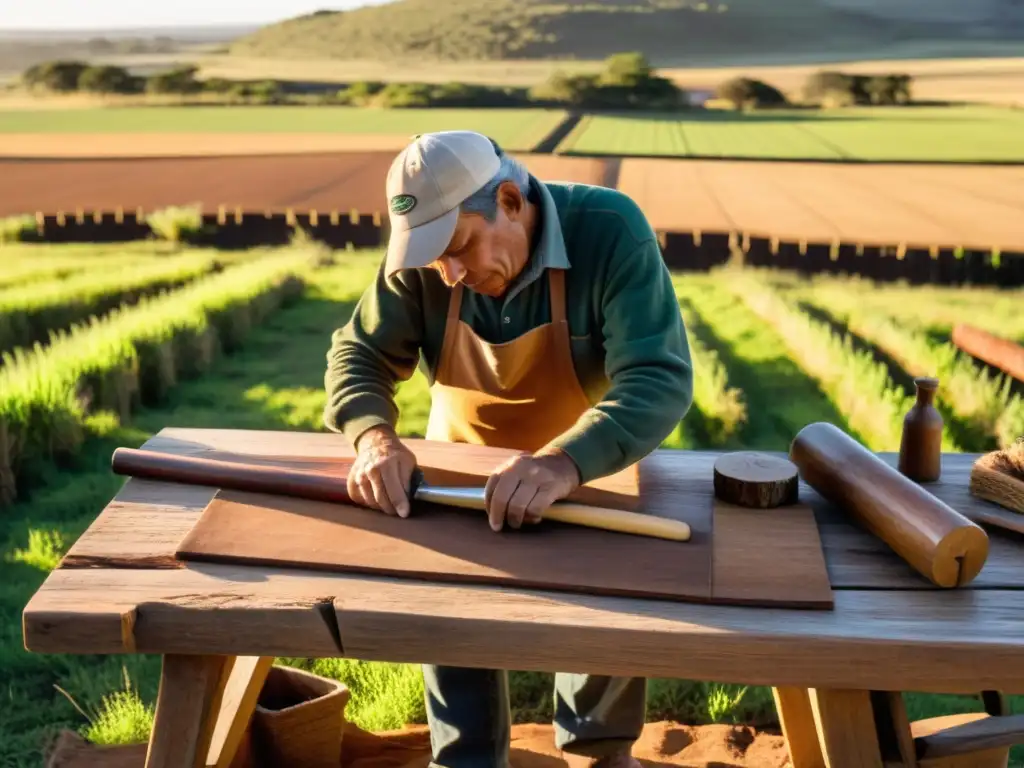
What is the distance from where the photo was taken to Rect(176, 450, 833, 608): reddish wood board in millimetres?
1560

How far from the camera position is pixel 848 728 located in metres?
1.63

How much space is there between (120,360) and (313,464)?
11.1ft

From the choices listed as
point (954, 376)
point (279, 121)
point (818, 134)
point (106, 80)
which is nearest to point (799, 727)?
point (954, 376)

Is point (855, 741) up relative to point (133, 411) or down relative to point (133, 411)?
up

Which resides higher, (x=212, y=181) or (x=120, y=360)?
(x=212, y=181)

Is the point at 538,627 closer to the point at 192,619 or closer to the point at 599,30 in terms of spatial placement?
the point at 192,619

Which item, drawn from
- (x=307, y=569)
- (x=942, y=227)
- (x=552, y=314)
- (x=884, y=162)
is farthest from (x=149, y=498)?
(x=884, y=162)

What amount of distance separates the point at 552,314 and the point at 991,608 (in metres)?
0.98

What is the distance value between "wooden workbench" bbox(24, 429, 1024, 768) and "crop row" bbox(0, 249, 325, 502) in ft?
8.85

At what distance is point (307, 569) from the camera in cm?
165

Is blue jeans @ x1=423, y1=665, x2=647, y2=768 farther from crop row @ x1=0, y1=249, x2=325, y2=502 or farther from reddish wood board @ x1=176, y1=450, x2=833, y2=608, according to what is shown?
crop row @ x1=0, y1=249, x2=325, y2=502

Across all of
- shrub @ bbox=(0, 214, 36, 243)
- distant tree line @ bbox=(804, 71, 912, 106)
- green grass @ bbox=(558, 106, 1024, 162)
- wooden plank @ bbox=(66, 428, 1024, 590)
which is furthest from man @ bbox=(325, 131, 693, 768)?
Result: distant tree line @ bbox=(804, 71, 912, 106)

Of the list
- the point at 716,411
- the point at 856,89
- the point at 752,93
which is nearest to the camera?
the point at 716,411

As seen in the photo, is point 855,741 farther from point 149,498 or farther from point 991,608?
point 149,498
